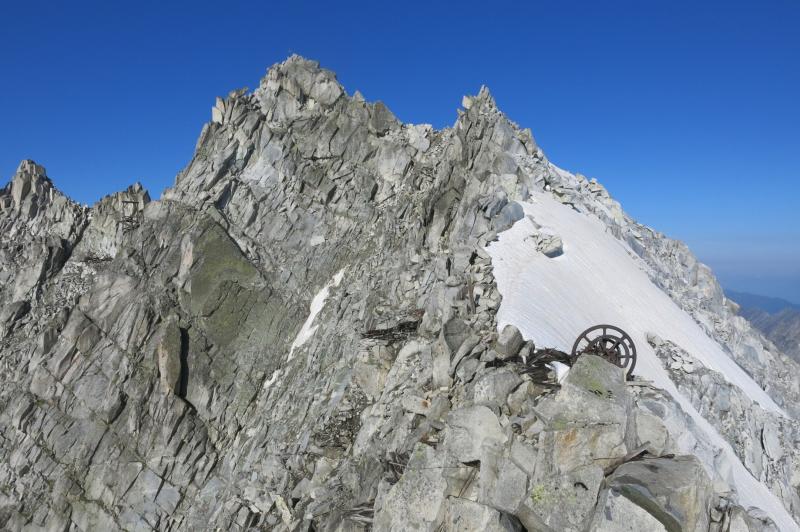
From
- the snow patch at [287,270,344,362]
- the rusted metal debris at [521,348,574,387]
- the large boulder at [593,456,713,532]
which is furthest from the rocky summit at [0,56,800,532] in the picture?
the snow patch at [287,270,344,362]

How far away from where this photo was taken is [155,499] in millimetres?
41844

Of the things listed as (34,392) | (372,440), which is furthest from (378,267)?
(34,392)

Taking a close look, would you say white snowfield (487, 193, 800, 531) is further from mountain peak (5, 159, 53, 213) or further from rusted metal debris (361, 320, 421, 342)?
mountain peak (5, 159, 53, 213)

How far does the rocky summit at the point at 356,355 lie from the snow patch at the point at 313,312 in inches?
27.2

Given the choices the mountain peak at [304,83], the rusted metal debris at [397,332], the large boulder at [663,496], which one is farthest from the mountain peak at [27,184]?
the large boulder at [663,496]

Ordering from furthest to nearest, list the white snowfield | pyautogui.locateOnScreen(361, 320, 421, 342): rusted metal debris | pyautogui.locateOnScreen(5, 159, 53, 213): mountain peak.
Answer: pyautogui.locateOnScreen(5, 159, 53, 213): mountain peak
pyautogui.locateOnScreen(361, 320, 421, 342): rusted metal debris
the white snowfield

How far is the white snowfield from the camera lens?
65.4 ft

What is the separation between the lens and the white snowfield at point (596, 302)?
1992 centimetres

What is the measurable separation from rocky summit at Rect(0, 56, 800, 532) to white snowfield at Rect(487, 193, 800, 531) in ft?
0.76

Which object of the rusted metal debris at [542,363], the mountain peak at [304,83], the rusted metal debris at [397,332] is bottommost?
the rusted metal debris at [542,363]

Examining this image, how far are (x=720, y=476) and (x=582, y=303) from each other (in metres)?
10.6

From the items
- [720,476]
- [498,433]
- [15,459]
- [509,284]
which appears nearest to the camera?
[498,433]

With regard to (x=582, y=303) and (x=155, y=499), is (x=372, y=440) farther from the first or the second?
(x=155, y=499)

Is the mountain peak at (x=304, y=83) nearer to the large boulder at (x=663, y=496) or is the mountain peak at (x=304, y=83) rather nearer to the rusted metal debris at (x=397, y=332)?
the rusted metal debris at (x=397, y=332)
